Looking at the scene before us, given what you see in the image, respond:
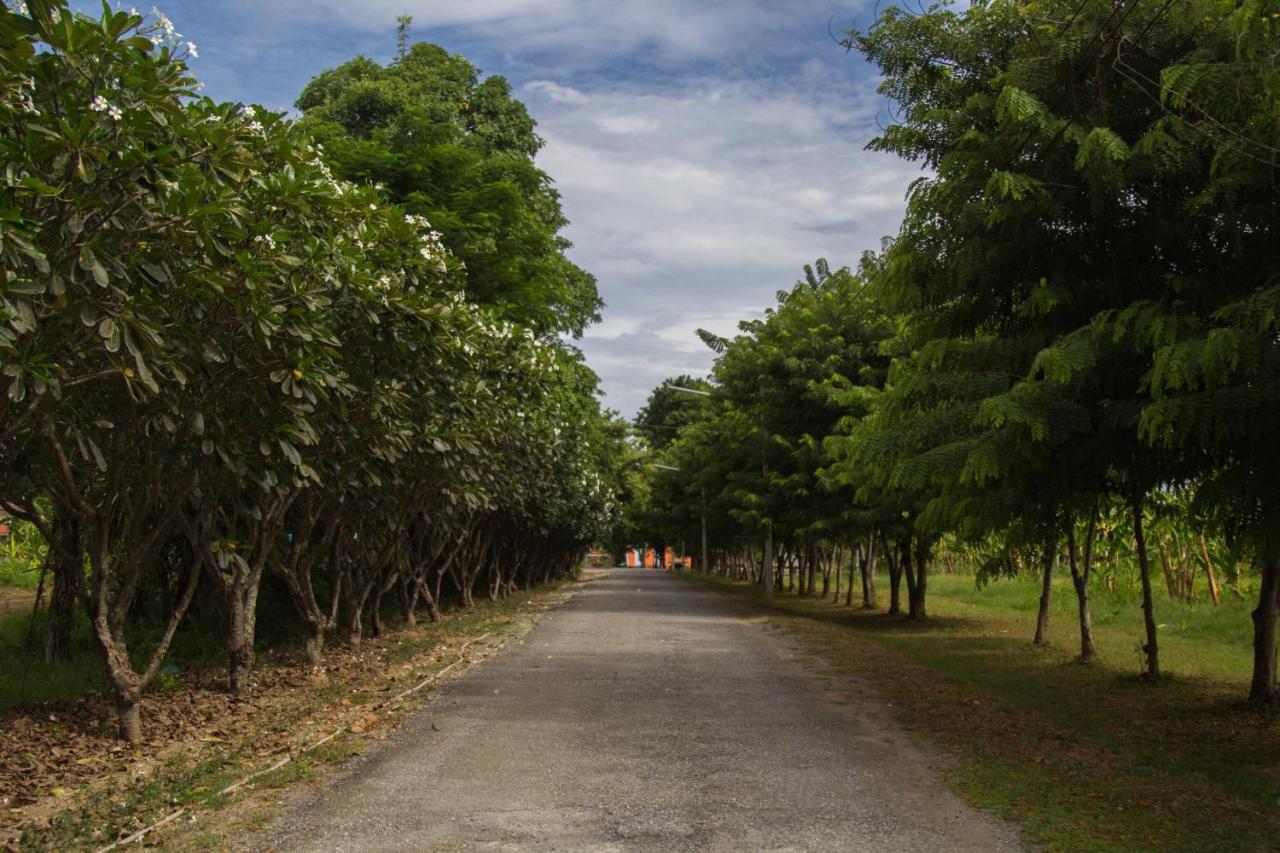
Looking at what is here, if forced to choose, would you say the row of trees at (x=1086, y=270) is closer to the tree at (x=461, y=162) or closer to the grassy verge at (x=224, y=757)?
the grassy verge at (x=224, y=757)

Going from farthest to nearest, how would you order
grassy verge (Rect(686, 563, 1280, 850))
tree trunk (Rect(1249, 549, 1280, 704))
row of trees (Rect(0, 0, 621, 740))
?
1. tree trunk (Rect(1249, 549, 1280, 704))
2. grassy verge (Rect(686, 563, 1280, 850))
3. row of trees (Rect(0, 0, 621, 740))

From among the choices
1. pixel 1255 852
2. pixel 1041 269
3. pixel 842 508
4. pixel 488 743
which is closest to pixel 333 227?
pixel 488 743

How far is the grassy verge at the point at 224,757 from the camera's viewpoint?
20.0 ft

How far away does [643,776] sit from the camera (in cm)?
745

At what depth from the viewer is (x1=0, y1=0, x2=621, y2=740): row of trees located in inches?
234

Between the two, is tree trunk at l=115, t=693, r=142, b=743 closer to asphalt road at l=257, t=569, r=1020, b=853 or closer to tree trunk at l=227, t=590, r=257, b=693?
asphalt road at l=257, t=569, r=1020, b=853

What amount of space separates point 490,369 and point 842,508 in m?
9.86

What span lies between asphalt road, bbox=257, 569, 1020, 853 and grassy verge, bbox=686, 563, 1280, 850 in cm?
47

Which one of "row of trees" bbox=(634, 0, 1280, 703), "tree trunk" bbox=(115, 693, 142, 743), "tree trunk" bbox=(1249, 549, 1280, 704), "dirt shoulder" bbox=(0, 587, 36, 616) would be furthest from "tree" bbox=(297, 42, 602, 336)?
"tree trunk" bbox=(1249, 549, 1280, 704)

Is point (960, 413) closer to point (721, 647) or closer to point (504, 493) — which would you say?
point (721, 647)

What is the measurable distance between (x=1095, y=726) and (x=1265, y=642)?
76.3 inches

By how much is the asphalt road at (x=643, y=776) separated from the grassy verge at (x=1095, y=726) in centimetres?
47

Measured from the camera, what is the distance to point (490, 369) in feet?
49.2

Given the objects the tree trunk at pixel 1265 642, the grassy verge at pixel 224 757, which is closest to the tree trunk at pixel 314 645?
the grassy verge at pixel 224 757
